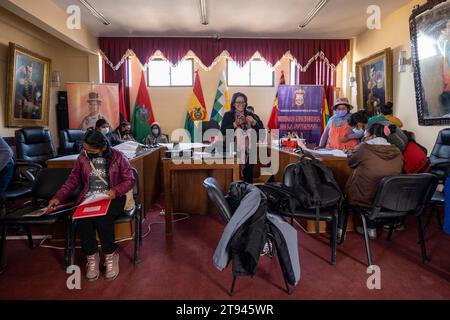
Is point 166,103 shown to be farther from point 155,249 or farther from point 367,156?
point 367,156

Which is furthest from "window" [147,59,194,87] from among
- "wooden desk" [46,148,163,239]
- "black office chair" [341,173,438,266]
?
"black office chair" [341,173,438,266]

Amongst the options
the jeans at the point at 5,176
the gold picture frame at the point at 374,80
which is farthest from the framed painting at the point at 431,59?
the jeans at the point at 5,176

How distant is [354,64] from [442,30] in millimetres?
2418

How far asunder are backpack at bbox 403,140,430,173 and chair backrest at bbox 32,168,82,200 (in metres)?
2.90

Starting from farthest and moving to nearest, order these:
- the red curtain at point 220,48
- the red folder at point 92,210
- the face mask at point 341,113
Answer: the red curtain at point 220,48
the face mask at point 341,113
the red folder at point 92,210

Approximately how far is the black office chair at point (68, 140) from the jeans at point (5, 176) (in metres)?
1.55

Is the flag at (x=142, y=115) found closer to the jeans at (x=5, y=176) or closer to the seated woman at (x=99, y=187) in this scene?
the jeans at (x=5, y=176)

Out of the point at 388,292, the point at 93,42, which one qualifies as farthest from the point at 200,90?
the point at 388,292

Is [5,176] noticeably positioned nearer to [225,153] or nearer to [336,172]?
[225,153]

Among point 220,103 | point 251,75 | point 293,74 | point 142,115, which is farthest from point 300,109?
point 142,115

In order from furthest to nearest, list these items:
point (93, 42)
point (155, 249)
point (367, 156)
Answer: point (93, 42) < point (155, 249) < point (367, 156)

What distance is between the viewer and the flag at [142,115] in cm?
593

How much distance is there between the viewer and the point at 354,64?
566 centimetres

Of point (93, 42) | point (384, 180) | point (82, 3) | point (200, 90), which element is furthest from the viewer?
point (200, 90)
